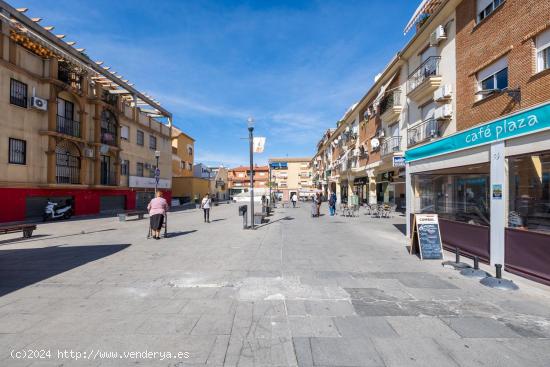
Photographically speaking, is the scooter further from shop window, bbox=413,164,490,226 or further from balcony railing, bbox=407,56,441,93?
balcony railing, bbox=407,56,441,93

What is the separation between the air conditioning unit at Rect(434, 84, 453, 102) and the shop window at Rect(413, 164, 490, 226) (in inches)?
187

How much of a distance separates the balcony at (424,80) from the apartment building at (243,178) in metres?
64.3

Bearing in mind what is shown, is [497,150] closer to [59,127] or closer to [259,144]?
[259,144]

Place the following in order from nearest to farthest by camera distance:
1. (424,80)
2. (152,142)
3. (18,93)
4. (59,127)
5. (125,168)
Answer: (424,80), (18,93), (59,127), (125,168), (152,142)

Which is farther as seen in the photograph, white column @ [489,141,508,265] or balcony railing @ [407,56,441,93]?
balcony railing @ [407,56,441,93]

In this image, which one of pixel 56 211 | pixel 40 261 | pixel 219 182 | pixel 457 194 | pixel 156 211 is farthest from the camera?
pixel 219 182

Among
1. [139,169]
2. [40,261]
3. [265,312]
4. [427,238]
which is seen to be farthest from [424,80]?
[139,169]

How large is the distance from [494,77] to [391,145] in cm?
960

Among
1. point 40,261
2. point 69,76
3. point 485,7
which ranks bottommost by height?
point 40,261

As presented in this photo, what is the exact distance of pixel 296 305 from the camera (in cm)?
427

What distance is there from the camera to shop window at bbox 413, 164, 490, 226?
24.3ft

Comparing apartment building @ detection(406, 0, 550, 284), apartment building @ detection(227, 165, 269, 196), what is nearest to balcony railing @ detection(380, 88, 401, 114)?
apartment building @ detection(406, 0, 550, 284)

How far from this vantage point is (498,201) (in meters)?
6.35

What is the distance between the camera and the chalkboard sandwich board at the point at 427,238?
7.27m
